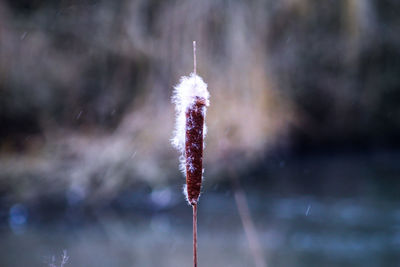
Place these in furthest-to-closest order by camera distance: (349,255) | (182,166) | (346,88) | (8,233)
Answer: (346,88) < (8,233) < (349,255) < (182,166)

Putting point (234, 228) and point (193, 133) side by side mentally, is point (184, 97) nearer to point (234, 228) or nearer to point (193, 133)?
point (193, 133)

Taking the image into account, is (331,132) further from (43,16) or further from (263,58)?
(43,16)

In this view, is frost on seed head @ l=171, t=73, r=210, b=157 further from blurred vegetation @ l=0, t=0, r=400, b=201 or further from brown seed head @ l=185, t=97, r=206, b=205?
blurred vegetation @ l=0, t=0, r=400, b=201

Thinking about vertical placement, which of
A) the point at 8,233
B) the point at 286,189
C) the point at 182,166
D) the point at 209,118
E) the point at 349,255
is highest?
the point at 209,118

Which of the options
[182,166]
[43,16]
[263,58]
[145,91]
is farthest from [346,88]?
[182,166]

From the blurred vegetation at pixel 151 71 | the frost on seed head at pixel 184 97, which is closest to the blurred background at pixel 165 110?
the blurred vegetation at pixel 151 71

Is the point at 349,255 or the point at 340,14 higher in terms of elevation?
the point at 340,14

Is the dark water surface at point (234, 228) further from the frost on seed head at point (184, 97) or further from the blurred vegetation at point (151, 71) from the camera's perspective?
the frost on seed head at point (184, 97)

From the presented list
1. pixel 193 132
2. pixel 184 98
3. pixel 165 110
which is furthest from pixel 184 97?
pixel 165 110
